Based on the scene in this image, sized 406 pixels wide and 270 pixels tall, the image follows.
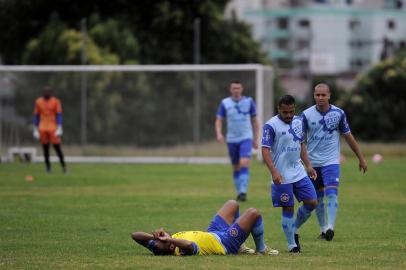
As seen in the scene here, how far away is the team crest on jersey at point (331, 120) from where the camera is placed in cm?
1483

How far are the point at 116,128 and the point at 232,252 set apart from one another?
77.5 ft

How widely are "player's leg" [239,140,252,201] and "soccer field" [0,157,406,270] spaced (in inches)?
12.6

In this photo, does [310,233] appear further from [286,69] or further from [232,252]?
[286,69]

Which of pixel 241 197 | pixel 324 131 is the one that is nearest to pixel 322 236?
pixel 324 131

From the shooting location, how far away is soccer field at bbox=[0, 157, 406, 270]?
12.0 metres

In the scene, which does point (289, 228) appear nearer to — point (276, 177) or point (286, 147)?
point (276, 177)

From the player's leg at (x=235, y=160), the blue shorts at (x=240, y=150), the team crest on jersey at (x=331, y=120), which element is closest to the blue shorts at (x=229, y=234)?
the team crest on jersey at (x=331, y=120)

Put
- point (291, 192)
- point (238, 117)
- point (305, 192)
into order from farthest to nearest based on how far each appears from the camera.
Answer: point (238, 117) → point (305, 192) → point (291, 192)

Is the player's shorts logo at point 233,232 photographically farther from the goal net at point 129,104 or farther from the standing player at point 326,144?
the goal net at point 129,104

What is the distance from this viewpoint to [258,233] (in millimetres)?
12297

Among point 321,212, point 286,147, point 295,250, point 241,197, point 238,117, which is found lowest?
point 241,197

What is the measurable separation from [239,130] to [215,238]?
971cm

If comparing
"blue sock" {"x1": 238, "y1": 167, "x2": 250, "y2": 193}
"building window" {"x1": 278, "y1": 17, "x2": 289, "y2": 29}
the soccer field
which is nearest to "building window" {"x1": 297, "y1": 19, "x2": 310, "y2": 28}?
"building window" {"x1": 278, "y1": 17, "x2": 289, "y2": 29}

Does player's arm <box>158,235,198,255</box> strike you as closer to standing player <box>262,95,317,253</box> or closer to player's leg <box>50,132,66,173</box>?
standing player <box>262,95,317,253</box>
